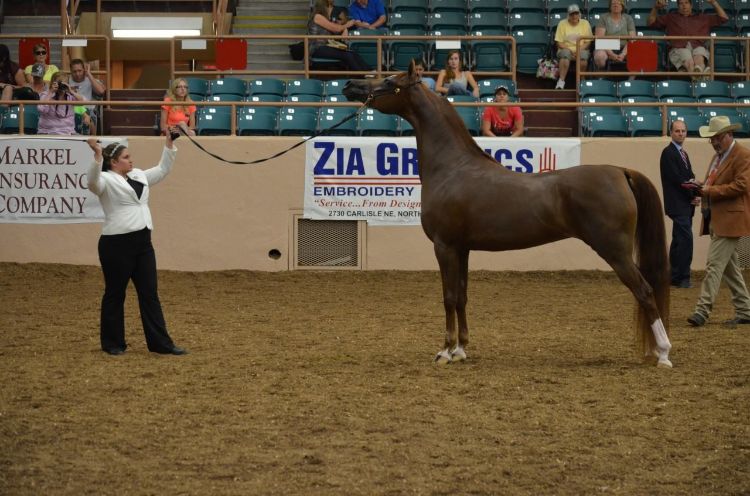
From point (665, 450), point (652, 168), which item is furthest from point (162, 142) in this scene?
point (665, 450)

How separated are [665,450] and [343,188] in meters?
9.69

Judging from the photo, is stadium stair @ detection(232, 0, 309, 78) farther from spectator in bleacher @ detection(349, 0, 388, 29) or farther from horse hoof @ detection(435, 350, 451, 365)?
horse hoof @ detection(435, 350, 451, 365)

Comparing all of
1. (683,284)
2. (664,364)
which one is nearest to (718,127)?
(664,364)

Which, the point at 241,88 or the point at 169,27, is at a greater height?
the point at 169,27

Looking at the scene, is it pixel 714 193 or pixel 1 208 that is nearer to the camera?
pixel 714 193

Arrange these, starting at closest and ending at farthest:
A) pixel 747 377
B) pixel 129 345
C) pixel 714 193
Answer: pixel 747 377 → pixel 129 345 → pixel 714 193

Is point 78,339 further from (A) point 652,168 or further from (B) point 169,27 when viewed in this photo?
(B) point 169,27

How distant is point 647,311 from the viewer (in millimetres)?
8617

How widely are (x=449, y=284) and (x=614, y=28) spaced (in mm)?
10512

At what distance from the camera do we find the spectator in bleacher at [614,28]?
17.9 meters

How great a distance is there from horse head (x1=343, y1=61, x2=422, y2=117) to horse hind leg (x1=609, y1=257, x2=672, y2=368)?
2.19 metres

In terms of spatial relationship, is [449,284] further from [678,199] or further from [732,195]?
[678,199]

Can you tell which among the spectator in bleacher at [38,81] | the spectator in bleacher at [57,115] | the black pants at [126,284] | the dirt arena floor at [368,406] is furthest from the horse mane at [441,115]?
the spectator in bleacher at [38,81]

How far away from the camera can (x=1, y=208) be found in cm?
1542
